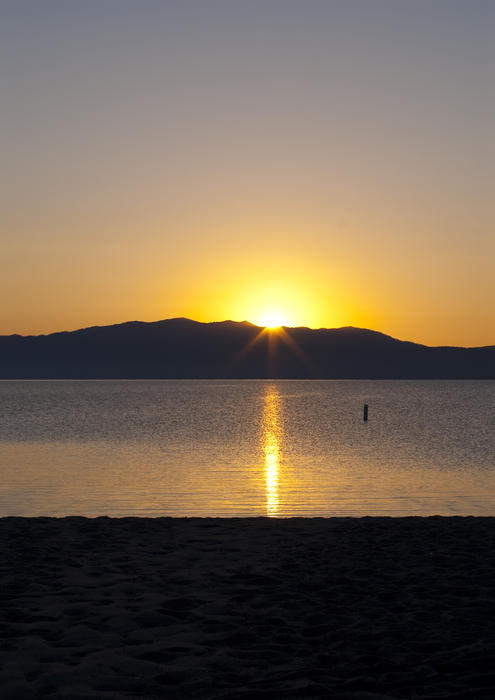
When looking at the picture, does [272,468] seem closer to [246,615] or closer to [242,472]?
[242,472]

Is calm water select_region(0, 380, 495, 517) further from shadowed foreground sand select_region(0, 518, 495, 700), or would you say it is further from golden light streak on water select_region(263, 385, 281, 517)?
shadowed foreground sand select_region(0, 518, 495, 700)

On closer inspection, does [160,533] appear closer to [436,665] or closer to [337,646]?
[337,646]

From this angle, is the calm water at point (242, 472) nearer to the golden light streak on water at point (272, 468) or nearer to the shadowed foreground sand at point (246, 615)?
the golden light streak on water at point (272, 468)

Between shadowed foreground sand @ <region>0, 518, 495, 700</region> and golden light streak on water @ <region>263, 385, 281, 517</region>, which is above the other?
shadowed foreground sand @ <region>0, 518, 495, 700</region>

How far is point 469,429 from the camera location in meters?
62.4

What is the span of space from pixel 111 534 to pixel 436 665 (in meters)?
8.45

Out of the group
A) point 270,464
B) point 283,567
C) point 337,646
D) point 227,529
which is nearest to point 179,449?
point 270,464

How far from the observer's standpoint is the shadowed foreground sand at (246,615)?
6445 millimetres

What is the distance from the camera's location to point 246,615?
8.54 meters

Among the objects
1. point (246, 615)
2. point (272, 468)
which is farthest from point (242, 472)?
point (246, 615)

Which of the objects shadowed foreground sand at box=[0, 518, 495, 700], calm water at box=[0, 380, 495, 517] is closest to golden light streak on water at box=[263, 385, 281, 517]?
calm water at box=[0, 380, 495, 517]

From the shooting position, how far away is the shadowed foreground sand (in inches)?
254

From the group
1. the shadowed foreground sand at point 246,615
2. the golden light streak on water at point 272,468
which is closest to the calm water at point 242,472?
the golden light streak on water at point 272,468

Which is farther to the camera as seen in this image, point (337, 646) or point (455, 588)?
point (455, 588)
